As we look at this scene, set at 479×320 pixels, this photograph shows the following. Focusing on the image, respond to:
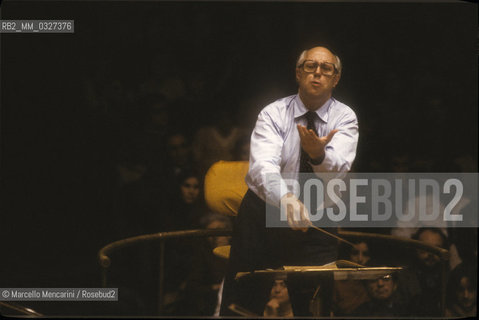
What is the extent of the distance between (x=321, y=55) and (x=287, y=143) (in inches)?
22.6

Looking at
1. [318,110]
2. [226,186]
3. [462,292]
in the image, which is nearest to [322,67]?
[318,110]

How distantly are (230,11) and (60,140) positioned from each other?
1286 mm

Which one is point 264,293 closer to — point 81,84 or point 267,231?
point 267,231

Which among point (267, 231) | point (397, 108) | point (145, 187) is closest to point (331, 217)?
point (267, 231)

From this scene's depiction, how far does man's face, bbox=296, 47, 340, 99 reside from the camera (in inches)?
174

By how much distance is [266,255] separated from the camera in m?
4.33

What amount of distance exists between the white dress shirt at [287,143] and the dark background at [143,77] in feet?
0.35

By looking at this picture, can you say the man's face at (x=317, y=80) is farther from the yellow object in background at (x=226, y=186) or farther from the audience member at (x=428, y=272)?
the audience member at (x=428, y=272)

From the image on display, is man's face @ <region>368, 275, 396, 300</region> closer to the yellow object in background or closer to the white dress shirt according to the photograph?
the white dress shirt

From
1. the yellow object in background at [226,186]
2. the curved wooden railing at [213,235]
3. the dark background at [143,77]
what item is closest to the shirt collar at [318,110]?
the dark background at [143,77]

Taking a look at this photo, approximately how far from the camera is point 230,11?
451 cm

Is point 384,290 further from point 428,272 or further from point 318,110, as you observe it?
point 318,110

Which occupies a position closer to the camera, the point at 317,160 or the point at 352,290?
the point at 317,160

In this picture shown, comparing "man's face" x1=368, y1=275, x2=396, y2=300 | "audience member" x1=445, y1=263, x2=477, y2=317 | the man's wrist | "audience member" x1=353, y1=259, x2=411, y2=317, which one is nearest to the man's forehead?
the man's wrist
